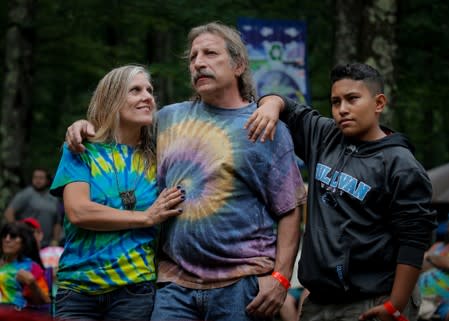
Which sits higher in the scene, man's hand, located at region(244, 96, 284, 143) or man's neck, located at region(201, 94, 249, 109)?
man's neck, located at region(201, 94, 249, 109)

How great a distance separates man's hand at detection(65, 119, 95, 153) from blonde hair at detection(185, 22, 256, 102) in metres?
0.62

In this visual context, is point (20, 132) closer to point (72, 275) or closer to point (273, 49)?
point (273, 49)

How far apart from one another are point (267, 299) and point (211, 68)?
1.23 m

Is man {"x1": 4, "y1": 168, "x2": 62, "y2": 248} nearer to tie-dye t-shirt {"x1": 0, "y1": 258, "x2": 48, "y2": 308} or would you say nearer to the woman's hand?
tie-dye t-shirt {"x1": 0, "y1": 258, "x2": 48, "y2": 308}

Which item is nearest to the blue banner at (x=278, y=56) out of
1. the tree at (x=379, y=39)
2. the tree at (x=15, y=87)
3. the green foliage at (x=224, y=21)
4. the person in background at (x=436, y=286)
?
the green foliage at (x=224, y=21)

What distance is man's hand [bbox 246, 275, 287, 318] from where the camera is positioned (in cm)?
500

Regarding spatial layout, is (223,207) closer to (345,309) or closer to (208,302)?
(208,302)

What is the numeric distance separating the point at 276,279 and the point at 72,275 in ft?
3.39

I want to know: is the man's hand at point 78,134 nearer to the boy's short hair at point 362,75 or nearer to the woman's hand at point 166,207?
the woman's hand at point 166,207

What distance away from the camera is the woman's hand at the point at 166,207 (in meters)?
5.02

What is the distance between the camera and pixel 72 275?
5.07m

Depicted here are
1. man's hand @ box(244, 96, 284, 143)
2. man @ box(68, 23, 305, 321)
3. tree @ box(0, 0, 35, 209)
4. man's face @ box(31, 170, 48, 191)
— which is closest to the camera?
man's hand @ box(244, 96, 284, 143)

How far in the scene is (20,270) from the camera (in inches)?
348

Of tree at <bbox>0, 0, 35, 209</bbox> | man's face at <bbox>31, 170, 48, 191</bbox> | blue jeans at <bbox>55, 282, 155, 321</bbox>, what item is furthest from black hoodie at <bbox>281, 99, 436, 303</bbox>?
tree at <bbox>0, 0, 35, 209</bbox>
